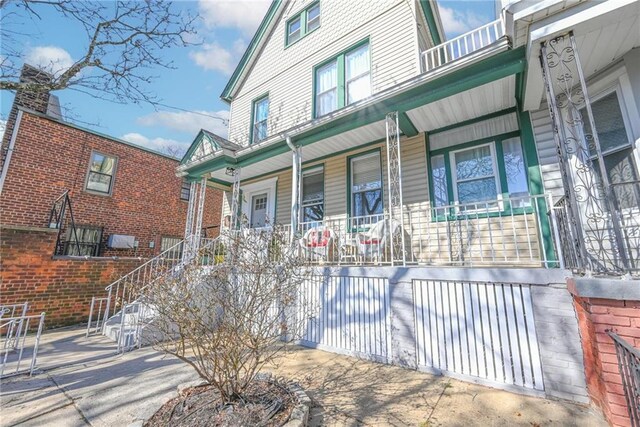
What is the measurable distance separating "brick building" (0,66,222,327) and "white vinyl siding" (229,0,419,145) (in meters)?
4.32

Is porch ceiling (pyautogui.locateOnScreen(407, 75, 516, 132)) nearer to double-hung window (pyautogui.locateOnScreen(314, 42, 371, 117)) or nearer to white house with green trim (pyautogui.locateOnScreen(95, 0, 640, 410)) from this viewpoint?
white house with green trim (pyautogui.locateOnScreen(95, 0, 640, 410))

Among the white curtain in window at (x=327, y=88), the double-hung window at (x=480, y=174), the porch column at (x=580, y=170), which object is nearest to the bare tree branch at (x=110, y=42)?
the white curtain in window at (x=327, y=88)

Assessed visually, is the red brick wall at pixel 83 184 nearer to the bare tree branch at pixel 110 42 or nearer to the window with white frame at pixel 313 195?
the bare tree branch at pixel 110 42

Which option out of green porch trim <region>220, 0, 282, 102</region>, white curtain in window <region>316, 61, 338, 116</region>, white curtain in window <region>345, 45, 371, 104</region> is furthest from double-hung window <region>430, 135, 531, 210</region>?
green porch trim <region>220, 0, 282, 102</region>

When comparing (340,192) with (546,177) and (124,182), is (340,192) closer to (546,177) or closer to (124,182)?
(546,177)

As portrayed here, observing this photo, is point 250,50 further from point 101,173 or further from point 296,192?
point 101,173

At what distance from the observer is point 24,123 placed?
8.45 meters

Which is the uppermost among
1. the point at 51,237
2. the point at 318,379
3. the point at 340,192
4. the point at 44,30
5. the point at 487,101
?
the point at 44,30

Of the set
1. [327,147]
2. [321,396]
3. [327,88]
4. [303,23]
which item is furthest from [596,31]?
[303,23]

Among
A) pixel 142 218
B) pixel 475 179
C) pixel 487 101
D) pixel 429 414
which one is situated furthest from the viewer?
pixel 142 218

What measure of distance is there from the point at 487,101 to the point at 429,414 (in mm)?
4949

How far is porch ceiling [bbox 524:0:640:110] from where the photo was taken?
115 inches

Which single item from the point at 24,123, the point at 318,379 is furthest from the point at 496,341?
the point at 24,123

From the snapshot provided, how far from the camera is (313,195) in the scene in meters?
7.75
